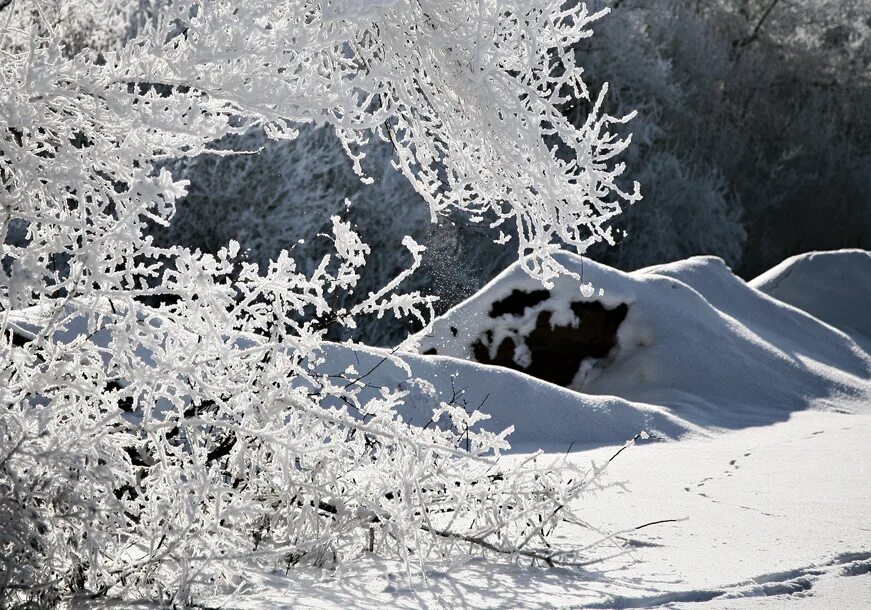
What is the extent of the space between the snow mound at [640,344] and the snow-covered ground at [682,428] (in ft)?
0.04

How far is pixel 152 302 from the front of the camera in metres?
12.9

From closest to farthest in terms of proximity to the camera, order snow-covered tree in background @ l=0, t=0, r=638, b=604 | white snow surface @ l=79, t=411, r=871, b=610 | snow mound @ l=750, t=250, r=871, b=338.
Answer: snow-covered tree in background @ l=0, t=0, r=638, b=604 → white snow surface @ l=79, t=411, r=871, b=610 → snow mound @ l=750, t=250, r=871, b=338

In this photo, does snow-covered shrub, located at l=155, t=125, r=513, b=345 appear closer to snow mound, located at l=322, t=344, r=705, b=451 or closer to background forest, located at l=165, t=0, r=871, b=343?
background forest, located at l=165, t=0, r=871, b=343

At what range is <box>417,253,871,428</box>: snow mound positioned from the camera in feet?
25.9

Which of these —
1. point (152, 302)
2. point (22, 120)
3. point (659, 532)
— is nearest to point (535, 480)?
point (659, 532)

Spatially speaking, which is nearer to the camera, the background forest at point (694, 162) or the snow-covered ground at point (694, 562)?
the snow-covered ground at point (694, 562)

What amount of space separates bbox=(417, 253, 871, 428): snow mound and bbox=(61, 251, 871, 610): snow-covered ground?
13 millimetres

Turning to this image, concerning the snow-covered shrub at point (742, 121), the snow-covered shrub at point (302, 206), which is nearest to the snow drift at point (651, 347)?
the snow-covered shrub at point (302, 206)

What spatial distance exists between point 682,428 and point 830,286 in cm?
502

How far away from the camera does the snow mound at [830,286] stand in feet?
35.5

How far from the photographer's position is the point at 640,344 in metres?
8.13

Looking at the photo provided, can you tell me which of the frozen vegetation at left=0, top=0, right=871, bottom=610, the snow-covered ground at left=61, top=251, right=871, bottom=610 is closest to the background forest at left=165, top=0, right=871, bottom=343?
the snow-covered ground at left=61, top=251, right=871, bottom=610

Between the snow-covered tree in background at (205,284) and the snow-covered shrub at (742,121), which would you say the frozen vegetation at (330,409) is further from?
the snow-covered shrub at (742,121)

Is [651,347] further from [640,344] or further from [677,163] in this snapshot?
[677,163]
